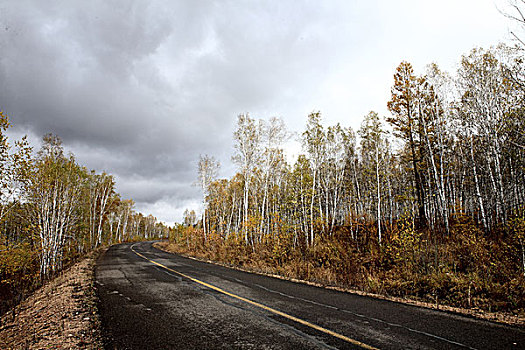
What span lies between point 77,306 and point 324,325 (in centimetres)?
573

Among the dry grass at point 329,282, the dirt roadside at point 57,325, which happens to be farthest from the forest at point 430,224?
the dirt roadside at point 57,325

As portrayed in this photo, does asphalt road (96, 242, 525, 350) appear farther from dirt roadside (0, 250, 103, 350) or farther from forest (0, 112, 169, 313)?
forest (0, 112, 169, 313)

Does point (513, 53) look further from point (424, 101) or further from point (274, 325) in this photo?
point (274, 325)

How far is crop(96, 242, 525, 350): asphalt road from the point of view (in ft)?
12.6

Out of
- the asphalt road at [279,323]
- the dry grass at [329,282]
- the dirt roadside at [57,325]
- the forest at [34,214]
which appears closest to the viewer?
the asphalt road at [279,323]

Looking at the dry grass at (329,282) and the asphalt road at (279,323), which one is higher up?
the asphalt road at (279,323)

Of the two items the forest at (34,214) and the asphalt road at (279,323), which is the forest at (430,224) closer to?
the asphalt road at (279,323)

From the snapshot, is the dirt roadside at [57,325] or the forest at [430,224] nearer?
the dirt roadside at [57,325]

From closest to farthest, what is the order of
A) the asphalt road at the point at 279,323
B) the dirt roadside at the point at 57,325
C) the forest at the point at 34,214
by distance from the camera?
1. the asphalt road at the point at 279,323
2. the dirt roadside at the point at 57,325
3. the forest at the point at 34,214

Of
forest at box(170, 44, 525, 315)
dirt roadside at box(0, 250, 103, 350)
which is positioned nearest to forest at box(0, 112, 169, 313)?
dirt roadside at box(0, 250, 103, 350)

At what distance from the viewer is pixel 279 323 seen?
4.66 meters

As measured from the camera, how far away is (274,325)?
4.56m

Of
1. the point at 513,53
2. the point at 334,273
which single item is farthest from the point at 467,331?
the point at 513,53

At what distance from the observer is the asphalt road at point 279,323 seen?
12.6 feet
